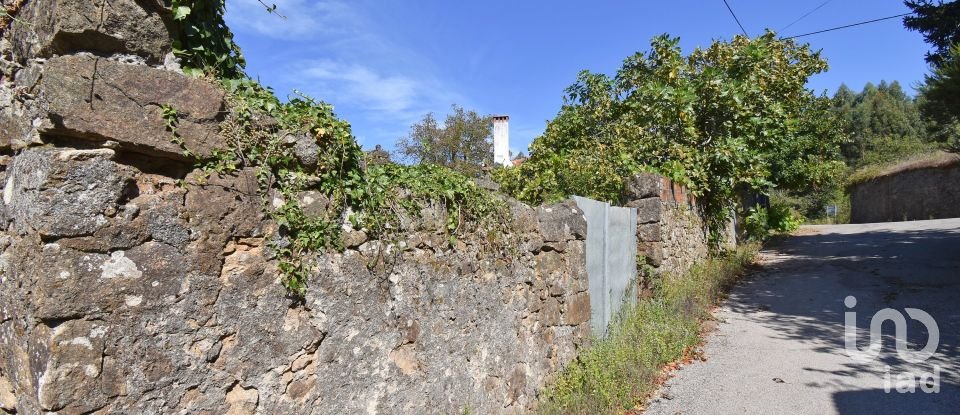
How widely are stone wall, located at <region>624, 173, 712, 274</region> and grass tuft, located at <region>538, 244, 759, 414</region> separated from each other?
1.10ft

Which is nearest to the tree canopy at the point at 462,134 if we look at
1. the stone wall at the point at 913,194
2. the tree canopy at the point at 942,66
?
the tree canopy at the point at 942,66

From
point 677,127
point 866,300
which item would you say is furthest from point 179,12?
point 677,127

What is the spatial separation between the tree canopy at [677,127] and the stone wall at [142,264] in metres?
5.23

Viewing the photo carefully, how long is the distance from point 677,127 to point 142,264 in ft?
32.1

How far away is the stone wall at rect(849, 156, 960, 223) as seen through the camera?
2375cm

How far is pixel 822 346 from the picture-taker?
5.67 metres

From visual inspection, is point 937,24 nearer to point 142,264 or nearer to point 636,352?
point 636,352

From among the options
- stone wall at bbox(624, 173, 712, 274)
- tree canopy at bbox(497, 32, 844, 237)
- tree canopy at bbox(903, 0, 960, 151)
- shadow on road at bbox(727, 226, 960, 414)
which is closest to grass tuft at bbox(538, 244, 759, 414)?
stone wall at bbox(624, 173, 712, 274)

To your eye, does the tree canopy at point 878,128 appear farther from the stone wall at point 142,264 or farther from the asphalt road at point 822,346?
the stone wall at point 142,264

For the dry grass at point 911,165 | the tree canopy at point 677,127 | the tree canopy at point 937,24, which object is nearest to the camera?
the tree canopy at point 677,127

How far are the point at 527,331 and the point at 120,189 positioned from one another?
298 centimetres

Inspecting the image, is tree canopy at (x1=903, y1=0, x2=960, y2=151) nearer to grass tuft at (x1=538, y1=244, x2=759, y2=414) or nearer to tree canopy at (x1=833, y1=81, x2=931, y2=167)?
grass tuft at (x1=538, y1=244, x2=759, y2=414)

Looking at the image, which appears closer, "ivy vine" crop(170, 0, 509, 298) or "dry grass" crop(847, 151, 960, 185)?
"ivy vine" crop(170, 0, 509, 298)

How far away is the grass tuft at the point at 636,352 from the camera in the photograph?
170 inches
